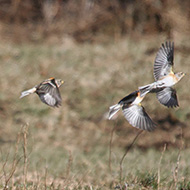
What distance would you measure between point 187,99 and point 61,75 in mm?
2652

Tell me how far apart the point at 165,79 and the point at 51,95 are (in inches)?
22.2

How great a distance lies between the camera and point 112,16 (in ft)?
38.8

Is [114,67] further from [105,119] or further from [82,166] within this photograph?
[82,166]

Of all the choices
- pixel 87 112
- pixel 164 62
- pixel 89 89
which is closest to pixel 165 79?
pixel 164 62

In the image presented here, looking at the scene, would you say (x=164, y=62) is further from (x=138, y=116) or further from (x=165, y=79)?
(x=138, y=116)

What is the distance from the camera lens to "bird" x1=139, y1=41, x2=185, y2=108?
2023 mm

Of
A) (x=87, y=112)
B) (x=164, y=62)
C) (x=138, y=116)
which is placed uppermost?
(x=87, y=112)

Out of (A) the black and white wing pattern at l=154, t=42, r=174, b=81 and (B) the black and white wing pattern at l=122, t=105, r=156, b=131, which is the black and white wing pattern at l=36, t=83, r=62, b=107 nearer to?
(B) the black and white wing pattern at l=122, t=105, r=156, b=131

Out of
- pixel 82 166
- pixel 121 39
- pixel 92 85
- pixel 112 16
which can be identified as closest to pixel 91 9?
pixel 112 16

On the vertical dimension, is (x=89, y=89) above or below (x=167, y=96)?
above

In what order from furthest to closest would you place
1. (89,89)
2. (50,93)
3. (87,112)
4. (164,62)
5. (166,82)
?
(89,89)
(87,112)
(164,62)
(50,93)
(166,82)

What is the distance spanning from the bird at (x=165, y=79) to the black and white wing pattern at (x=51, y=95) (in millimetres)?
447

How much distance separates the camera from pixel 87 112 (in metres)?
7.62

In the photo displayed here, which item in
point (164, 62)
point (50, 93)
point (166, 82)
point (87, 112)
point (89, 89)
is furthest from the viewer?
point (89, 89)
